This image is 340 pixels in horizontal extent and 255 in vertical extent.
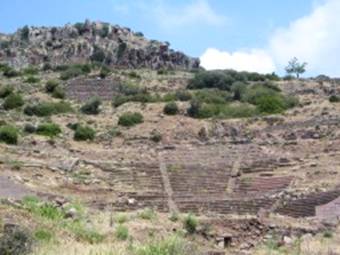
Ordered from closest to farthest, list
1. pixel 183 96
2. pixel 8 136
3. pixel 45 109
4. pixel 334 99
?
1. pixel 8 136
2. pixel 334 99
3. pixel 45 109
4. pixel 183 96

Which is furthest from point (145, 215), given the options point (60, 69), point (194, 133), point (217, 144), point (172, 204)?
point (60, 69)

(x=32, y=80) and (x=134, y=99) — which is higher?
(x=32, y=80)

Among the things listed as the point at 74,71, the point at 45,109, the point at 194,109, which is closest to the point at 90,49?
the point at 74,71

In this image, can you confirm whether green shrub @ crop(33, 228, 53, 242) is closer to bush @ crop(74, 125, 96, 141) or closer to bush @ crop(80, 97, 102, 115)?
bush @ crop(74, 125, 96, 141)

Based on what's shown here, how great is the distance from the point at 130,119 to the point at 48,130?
6.58 meters

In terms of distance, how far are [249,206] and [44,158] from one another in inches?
500

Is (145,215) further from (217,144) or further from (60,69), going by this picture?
(60,69)

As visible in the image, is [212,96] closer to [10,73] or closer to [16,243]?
[10,73]

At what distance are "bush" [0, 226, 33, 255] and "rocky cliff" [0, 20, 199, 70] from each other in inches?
3427

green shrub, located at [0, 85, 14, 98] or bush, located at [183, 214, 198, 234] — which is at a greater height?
green shrub, located at [0, 85, 14, 98]

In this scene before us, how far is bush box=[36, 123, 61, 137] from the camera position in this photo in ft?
169

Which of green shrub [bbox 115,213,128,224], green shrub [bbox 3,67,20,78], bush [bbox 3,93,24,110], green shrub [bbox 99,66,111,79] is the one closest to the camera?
green shrub [bbox 115,213,128,224]

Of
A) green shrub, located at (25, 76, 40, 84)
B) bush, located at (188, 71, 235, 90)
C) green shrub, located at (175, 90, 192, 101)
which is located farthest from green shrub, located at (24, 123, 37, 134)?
bush, located at (188, 71, 235, 90)

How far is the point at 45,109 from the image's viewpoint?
201ft
